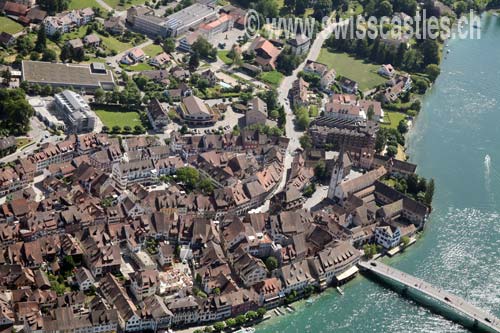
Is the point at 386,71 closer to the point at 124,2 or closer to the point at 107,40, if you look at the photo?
the point at 107,40

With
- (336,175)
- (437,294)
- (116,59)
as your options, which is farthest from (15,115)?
(437,294)

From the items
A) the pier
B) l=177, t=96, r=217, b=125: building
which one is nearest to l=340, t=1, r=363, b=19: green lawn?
l=177, t=96, r=217, b=125: building

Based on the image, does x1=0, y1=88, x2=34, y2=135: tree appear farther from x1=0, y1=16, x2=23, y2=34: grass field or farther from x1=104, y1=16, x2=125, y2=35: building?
x1=104, y1=16, x2=125, y2=35: building

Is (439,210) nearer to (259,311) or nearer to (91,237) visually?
(259,311)

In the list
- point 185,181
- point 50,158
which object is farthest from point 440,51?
point 50,158

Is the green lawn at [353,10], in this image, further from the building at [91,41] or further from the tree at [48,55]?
the tree at [48,55]

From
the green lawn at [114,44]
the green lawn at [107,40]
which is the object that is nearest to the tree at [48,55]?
the green lawn at [107,40]
